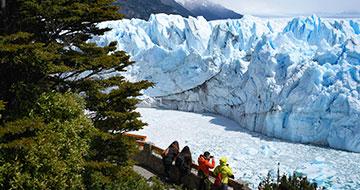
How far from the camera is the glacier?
1944 cm

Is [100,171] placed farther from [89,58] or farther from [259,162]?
[259,162]

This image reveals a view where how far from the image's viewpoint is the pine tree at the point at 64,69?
22.0 ft

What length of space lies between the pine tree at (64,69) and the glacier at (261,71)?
39.4 feet

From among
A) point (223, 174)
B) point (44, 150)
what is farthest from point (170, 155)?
point (44, 150)

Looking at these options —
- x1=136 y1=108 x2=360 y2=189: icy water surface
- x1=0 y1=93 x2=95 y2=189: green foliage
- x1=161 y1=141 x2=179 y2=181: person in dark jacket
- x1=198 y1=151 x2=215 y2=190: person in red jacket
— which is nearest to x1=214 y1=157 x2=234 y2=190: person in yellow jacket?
x1=198 y1=151 x2=215 y2=190: person in red jacket

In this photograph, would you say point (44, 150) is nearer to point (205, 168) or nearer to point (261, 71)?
point (205, 168)

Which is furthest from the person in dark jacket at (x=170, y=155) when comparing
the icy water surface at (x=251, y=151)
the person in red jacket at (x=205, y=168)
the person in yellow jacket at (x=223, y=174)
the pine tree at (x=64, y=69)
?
the icy water surface at (x=251, y=151)

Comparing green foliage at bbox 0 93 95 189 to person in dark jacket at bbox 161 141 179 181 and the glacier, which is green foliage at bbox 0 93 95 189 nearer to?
person in dark jacket at bbox 161 141 179 181

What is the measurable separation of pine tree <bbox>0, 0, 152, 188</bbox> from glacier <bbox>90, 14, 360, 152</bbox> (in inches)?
473

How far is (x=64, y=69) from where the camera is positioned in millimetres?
7055

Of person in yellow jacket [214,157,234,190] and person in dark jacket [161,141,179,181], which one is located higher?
person in yellow jacket [214,157,234,190]

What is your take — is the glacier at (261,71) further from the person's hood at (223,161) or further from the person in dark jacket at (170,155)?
the person's hood at (223,161)

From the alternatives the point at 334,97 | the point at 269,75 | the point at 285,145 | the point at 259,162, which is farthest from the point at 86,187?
the point at 269,75

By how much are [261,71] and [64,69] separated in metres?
16.2
